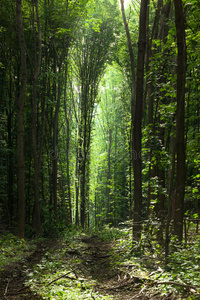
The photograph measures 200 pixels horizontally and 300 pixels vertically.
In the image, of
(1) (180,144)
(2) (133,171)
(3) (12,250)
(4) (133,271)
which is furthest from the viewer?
(3) (12,250)

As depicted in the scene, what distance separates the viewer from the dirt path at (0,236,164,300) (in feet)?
13.6

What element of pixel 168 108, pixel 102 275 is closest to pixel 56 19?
pixel 168 108

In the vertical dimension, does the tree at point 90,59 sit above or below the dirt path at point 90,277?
above

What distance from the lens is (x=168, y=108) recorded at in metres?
5.74

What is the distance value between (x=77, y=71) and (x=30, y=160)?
7077 millimetres

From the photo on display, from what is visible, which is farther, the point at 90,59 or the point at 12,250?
the point at 90,59

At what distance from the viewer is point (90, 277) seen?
5.46 metres

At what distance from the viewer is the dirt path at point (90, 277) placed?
414 cm

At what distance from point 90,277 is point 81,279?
455 millimetres

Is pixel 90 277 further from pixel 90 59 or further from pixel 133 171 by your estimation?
pixel 90 59

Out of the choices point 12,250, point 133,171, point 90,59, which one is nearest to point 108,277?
point 133,171

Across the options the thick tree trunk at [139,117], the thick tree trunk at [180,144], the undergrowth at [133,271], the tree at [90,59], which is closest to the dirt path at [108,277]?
the undergrowth at [133,271]

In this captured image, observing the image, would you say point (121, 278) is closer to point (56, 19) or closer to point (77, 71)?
point (56, 19)

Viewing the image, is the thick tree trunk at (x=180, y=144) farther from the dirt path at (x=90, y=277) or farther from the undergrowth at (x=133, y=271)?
the dirt path at (x=90, y=277)
